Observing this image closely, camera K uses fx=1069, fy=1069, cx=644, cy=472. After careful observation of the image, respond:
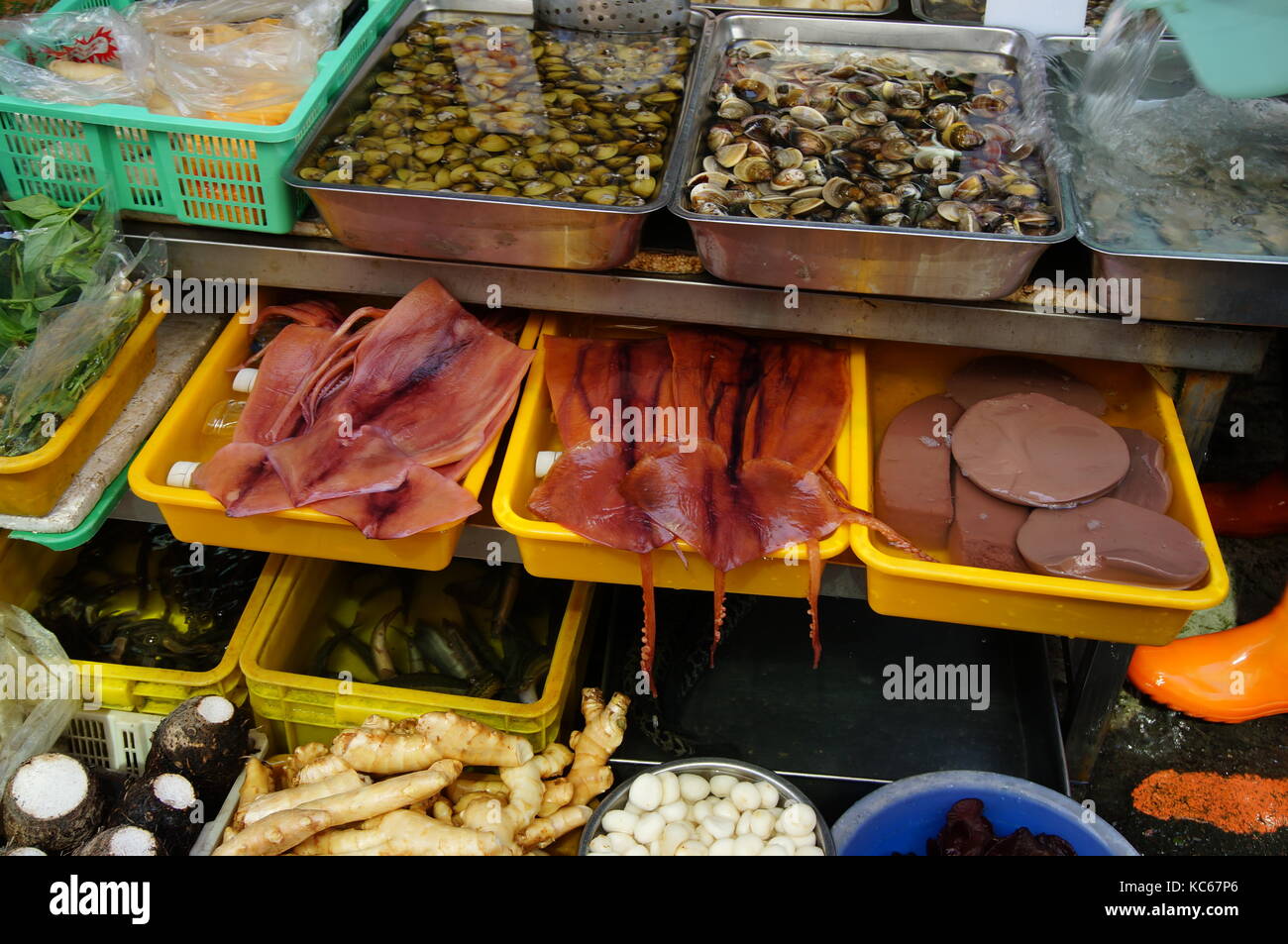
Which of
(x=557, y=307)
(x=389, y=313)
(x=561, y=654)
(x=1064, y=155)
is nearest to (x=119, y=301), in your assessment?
(x=389, y=313)

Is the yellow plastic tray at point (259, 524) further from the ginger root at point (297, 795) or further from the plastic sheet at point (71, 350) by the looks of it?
the ginger root at point (297, 795)

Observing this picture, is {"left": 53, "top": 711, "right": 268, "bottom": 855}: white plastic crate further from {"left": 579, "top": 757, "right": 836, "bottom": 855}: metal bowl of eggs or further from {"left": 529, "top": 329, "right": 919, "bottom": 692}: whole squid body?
{"left": 529, "top": 329, "right": 919, "bottom": 692}: whole squid body

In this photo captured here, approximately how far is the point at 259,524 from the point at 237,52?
1026 mm

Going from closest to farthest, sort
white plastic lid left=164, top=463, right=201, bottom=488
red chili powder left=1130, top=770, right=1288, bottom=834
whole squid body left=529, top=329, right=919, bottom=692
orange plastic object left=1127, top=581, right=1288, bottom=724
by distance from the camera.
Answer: whole squid body left=529, top=329, right=919, bottom=692, white plastic lid left=164, top=463, right=201, bottom=488, red chili powder left=1130, top=770, right=1288, bottom=834, orange plastic object left=1127, top=581, right=1288, bottom=724

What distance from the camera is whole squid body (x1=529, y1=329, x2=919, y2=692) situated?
198cm

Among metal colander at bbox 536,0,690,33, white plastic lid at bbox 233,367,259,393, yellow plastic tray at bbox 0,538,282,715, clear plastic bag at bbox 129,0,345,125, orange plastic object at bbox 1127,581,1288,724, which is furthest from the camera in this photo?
orange plastic object at bbox 1127,581,1288,724

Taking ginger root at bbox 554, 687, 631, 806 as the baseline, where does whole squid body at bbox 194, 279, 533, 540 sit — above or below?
above

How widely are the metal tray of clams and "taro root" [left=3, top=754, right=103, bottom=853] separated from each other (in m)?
1.21

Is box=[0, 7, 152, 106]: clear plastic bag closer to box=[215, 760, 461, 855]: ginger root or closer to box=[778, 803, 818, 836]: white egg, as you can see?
box=[215, 760, 461, 855]: ginger root

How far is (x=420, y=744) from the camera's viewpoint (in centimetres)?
221

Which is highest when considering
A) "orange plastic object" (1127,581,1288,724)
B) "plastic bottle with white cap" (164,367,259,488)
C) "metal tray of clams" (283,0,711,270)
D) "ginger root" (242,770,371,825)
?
"metal tray of clams" (283,0,711,270)

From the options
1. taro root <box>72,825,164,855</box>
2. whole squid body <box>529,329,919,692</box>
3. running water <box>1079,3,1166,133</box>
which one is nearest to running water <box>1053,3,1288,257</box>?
running water <box>1079,3,1166,133</box>

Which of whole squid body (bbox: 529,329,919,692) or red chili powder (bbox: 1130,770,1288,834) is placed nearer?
whole squid body (bbox: 529,329,919,692)

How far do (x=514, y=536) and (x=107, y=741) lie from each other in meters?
1.10
